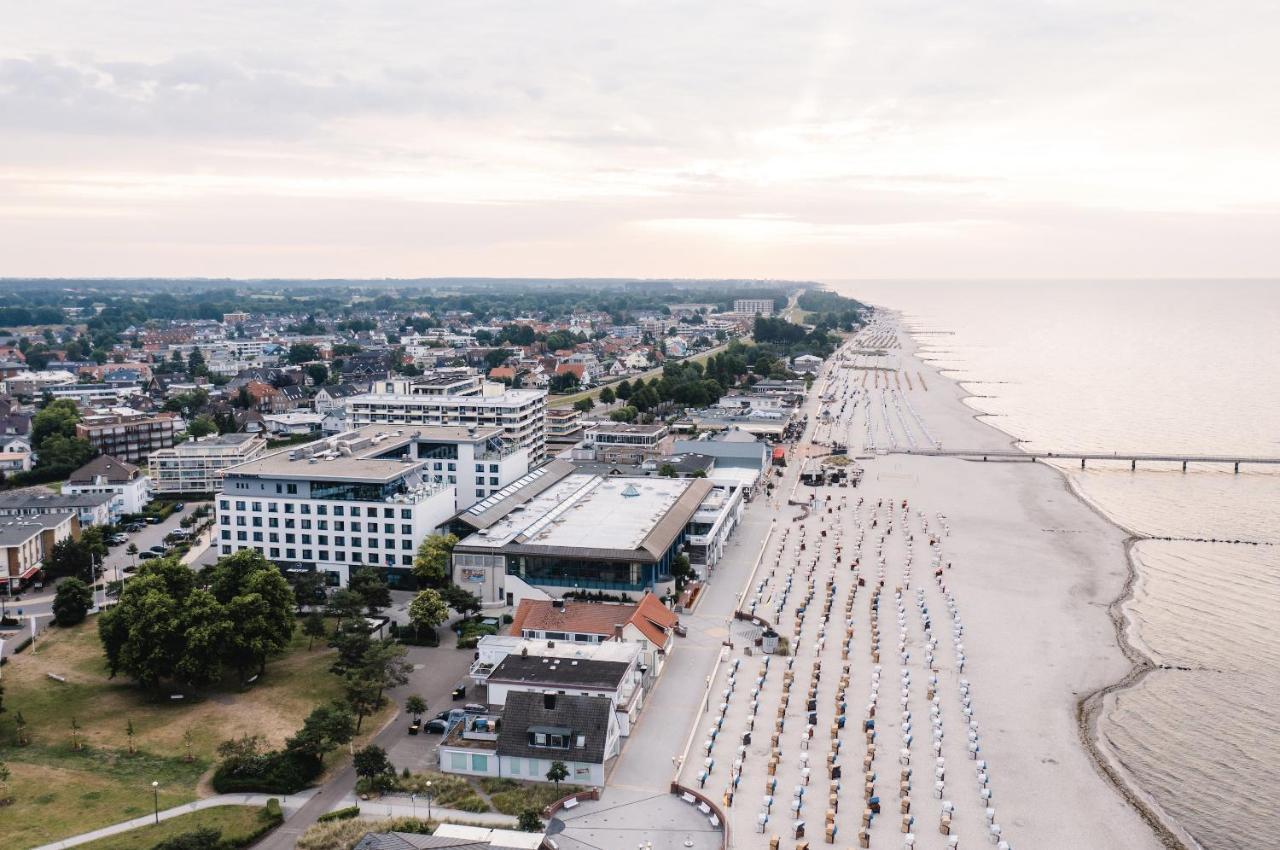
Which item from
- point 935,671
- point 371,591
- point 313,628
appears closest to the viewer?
point 935,671

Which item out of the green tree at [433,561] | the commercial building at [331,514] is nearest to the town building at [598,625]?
the green tree at [433,561]

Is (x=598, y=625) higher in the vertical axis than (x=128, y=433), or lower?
lower

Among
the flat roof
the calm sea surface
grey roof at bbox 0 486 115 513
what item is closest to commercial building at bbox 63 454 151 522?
grey roof at bbox 0 486 115 513

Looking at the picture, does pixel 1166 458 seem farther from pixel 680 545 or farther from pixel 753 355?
pixel 753 355

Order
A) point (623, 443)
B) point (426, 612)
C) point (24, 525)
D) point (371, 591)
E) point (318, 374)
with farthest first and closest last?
point (318, 374) < point (623, 443) < point (24, 525) < point (371, 591) < point (426, 612)

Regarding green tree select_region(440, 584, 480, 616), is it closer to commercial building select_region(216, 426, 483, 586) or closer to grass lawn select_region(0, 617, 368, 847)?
grass lawn select_region(0, 617, 368, 847)

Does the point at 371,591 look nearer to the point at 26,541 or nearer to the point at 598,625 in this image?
the point at 598,625

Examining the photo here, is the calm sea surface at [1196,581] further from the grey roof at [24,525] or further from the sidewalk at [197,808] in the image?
the grey roof at [24,525]

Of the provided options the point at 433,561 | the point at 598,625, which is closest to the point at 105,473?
the point at 433,561
